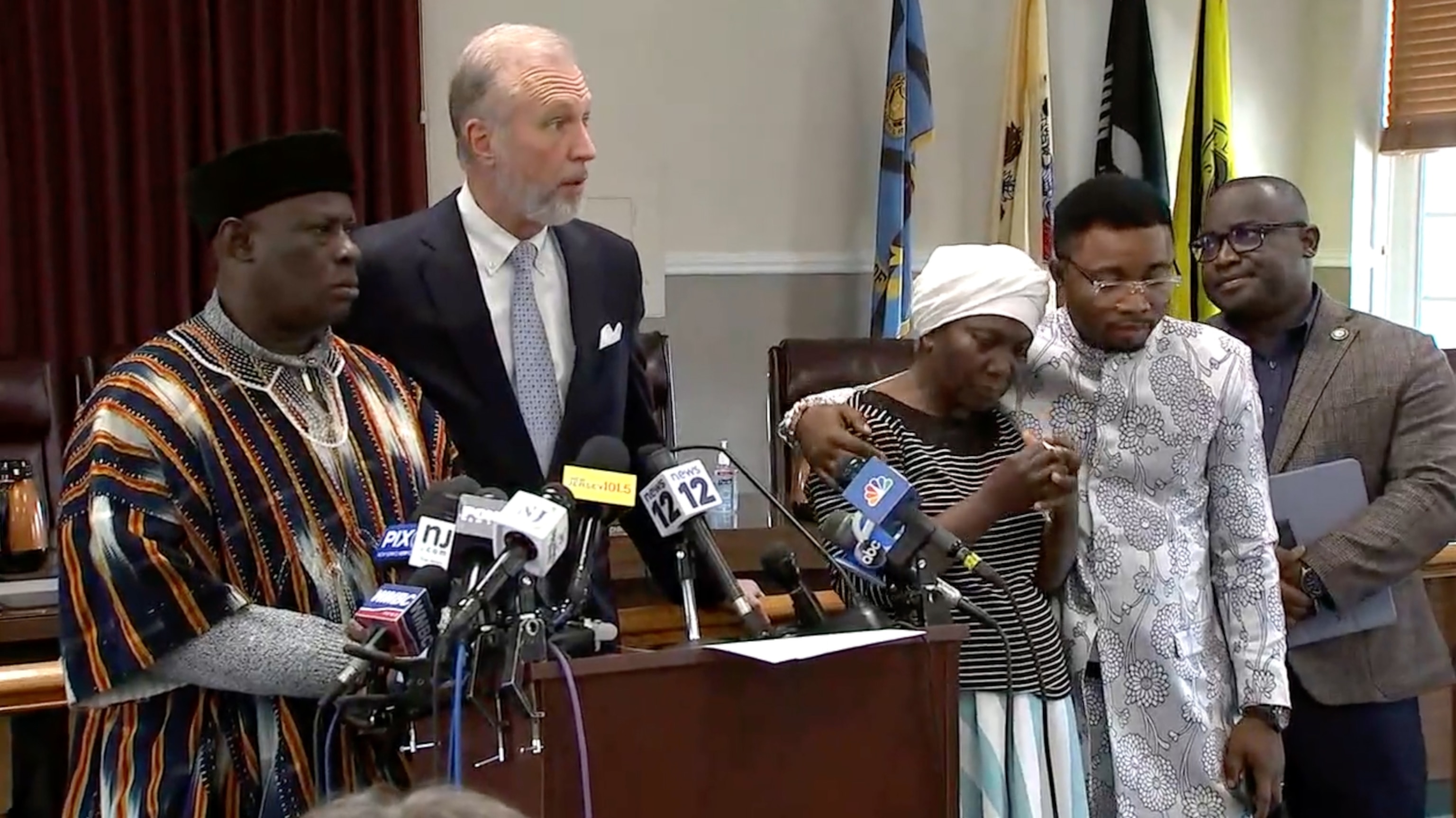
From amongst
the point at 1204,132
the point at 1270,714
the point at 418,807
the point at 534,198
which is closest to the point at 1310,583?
the point at 1270,714

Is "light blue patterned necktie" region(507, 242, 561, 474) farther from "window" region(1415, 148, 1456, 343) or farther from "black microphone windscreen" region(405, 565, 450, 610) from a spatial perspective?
"window" region(1415, 148, 1456, 343)

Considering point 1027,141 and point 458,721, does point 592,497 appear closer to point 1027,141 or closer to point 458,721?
point 458,721

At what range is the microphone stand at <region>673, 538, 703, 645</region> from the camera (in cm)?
130

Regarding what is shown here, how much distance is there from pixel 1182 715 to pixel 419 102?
3.49m

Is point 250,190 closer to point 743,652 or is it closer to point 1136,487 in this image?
point 743,652

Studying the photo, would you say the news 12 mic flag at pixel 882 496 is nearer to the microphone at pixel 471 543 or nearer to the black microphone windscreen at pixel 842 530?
the black microphone windscreen at pixel 842 530

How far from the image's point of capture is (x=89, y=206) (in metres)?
4.31

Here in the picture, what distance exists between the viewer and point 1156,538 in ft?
5.60

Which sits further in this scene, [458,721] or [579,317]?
[579,317]

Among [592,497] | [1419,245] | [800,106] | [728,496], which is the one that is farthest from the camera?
[1419,245]

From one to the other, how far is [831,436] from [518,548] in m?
0.54

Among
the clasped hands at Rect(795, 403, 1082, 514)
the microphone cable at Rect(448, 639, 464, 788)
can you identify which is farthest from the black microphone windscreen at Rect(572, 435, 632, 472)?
the clasped hands at Rect(795, 403, 1082, 514)

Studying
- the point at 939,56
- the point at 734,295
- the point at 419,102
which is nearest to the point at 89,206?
the point at 419,102

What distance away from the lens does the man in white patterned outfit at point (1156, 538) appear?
1.70 meters
